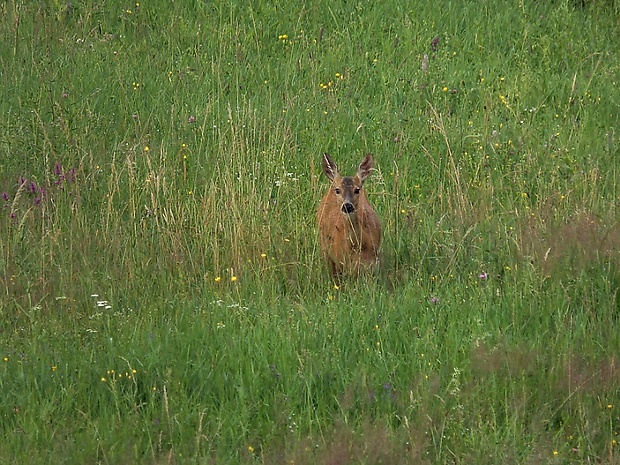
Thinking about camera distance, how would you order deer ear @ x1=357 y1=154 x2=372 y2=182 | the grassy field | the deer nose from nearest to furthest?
the grassy field, the deer nose, deer ear @ x1=357 y1=154 x2=372 y2=182

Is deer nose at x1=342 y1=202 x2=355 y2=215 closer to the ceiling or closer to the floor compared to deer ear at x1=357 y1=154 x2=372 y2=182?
closer to the floor

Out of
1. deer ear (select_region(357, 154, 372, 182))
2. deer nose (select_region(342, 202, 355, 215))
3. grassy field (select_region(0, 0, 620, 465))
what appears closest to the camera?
grassy field (select_region(0, 0, 620, 465))

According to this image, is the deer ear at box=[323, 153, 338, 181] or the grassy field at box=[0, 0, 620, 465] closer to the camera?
the grassy field at box=[0, 0, 620, 465]

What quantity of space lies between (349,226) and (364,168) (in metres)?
0.46

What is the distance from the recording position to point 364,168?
7750 mm

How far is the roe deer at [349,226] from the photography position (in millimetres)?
7398

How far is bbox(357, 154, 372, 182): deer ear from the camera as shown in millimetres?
7695

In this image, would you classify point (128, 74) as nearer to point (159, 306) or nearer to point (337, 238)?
point (337, 238)

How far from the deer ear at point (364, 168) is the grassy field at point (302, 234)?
0.68 feet

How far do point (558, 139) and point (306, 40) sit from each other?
306 centimetres

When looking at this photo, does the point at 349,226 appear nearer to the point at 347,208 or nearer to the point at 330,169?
the point at 347,208

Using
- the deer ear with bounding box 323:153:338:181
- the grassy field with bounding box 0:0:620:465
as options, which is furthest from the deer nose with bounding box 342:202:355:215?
the deer ear with bounding box 323:153:338:181

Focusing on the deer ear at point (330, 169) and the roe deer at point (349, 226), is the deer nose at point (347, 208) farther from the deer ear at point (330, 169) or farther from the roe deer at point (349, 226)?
the deer ear at point (330, 169)

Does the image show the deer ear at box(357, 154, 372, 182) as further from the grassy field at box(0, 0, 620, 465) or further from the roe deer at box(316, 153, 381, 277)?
the grassy field at box(0, 0, 620, 465)
